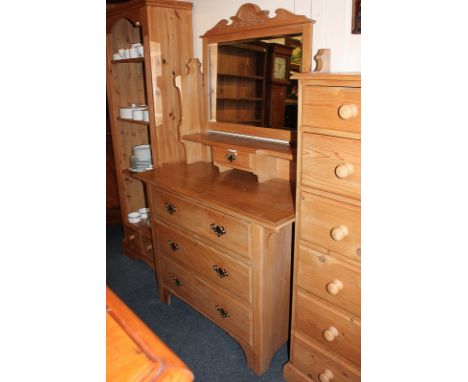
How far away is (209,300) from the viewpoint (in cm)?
198

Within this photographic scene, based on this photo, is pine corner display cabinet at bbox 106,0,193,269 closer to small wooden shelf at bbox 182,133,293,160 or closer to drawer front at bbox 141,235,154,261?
drawer front at bbox 141,235,154,261

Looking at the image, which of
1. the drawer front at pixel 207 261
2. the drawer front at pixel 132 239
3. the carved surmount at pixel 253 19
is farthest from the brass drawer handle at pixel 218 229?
the drawer front at pixel 132 239

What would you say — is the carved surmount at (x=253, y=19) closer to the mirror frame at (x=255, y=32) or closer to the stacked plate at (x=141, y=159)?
the mirror frame at (x=255, y=32)

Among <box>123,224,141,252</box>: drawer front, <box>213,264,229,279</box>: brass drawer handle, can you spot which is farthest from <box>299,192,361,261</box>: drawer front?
<box>123,224,141,252</box>: drawer front

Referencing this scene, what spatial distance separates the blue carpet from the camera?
1877 millimetres

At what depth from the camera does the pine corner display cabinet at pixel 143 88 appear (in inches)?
88.1

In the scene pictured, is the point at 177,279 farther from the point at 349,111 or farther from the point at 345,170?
the point at 349,111

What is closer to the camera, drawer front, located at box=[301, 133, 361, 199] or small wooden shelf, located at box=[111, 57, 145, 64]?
drawer front, located at box=[301, 133, 361, 199]

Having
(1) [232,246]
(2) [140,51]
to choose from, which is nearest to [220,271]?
(1) [232,246]

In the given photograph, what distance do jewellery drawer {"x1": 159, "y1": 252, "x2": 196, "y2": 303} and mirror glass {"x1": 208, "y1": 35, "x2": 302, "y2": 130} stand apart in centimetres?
98

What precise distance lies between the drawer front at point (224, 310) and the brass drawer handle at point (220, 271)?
0.36ft
